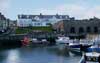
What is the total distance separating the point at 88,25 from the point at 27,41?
38.0 meters

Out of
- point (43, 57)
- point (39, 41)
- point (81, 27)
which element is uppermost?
point (81, 27)

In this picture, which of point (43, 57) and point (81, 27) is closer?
point (43, 57)

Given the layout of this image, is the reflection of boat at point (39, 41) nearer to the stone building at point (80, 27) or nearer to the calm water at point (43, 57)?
the stone building at point (80, 27)

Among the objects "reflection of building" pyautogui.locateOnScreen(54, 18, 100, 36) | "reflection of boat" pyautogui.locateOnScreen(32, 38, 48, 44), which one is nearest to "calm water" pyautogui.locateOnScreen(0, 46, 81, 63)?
"reflection of boat" pyautogui.locateOnScreen(32, 38, 48, 44)

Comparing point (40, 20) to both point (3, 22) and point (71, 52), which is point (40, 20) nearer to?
point (3, 22)

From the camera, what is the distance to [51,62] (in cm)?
6291

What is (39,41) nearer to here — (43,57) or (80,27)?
(80,27)

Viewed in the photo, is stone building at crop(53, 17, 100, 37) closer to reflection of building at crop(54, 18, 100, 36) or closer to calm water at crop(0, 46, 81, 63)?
reflection of building at crop(54, 18, 100, 36)

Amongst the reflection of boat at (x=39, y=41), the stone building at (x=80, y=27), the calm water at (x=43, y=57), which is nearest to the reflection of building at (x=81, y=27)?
the stone building at (x=80, y=27)

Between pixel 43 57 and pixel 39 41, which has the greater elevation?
pixel 43 57

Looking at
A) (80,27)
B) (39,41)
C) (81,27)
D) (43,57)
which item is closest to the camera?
(43,57)

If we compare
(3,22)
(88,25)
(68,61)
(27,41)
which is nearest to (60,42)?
(27,41)

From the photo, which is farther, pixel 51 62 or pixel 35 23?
pixel 35 23

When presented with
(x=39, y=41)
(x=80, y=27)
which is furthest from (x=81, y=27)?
(x=39, y=41)
